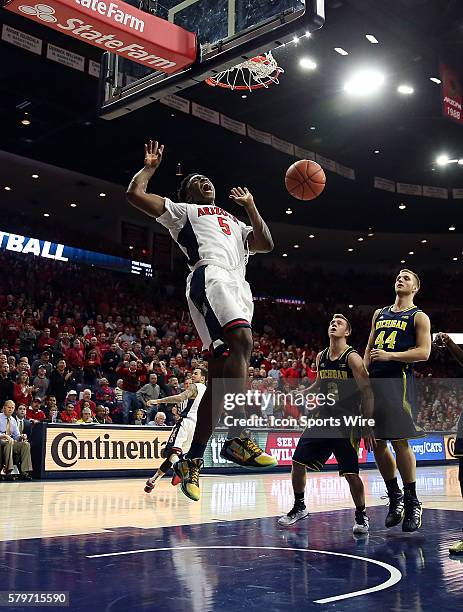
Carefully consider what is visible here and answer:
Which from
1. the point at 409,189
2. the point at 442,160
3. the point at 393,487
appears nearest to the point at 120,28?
the point at 393,487

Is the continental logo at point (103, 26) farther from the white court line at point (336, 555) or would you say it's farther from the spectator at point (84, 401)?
the spectator at point (84, 401)

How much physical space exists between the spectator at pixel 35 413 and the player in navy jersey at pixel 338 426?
7.22m

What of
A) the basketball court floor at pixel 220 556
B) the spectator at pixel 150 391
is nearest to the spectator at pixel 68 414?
the spectator at pixel 150 391

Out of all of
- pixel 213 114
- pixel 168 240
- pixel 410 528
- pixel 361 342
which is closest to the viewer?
pixel 410 528

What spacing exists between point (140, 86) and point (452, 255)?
27.3 m

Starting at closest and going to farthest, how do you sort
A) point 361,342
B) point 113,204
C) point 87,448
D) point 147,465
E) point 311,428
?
point 311,428
point 87,448
point 147,465
point 113,204
point 361,342

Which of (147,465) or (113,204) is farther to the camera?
(113,204)

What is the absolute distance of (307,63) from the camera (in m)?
15.8

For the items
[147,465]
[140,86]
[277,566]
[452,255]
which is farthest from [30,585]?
[452,255]

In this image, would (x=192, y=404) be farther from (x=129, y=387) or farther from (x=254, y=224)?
(x=254, y=224)

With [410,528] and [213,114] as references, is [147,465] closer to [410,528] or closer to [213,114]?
[410,528]

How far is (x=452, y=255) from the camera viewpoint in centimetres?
3216

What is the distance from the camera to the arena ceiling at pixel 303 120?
1458 cm

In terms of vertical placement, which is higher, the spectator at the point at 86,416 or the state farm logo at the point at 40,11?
the state farm logo at the point at 40,11
